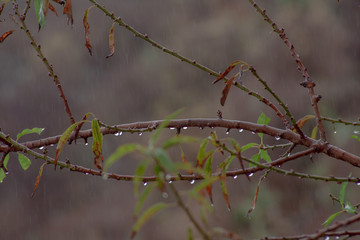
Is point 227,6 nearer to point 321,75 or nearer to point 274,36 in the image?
point 274,36

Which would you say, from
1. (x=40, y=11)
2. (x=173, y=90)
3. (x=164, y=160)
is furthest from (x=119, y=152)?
(x=173, y=90)

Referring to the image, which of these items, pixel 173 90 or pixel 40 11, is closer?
pixel 40 11

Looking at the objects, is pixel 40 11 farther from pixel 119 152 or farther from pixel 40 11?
pixel 119 152

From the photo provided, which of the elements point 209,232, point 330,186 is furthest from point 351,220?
point 330,186

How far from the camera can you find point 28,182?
7.39m

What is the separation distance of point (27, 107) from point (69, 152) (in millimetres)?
1110

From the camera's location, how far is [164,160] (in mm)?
353

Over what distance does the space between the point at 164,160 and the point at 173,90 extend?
7.17 m

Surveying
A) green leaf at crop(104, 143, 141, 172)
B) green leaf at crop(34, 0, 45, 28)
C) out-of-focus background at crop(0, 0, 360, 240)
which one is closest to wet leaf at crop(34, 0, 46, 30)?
green leaf at crop(34, 0, 45, 28)

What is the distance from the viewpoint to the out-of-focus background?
6.59m

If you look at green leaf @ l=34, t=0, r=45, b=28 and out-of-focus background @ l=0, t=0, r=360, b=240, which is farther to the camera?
out-of-focus background @ l=0, t=0, r=360, b=240

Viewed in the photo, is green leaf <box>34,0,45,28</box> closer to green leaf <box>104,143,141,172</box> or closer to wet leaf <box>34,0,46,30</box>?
wet leaf <box>34,0,46,30</box>

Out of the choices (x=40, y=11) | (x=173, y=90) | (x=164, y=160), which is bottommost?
(x=164, y=160)

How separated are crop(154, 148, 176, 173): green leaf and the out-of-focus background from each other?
597cm
